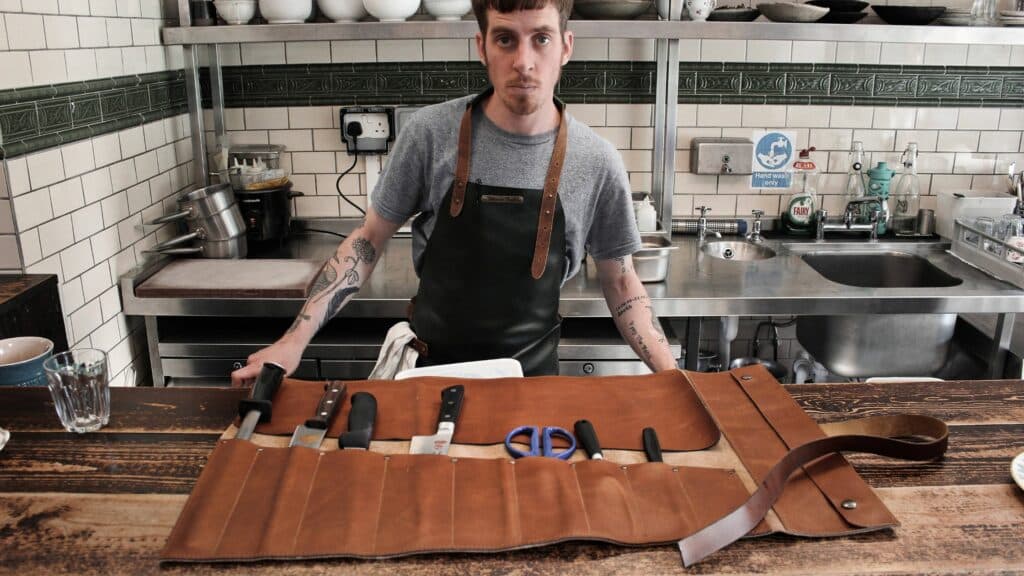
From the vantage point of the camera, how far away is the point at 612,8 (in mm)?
3182

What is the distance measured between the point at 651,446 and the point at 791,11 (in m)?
2.37

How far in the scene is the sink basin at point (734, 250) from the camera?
3617mm

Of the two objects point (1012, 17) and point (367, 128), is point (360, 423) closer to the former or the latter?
point (367, 128)

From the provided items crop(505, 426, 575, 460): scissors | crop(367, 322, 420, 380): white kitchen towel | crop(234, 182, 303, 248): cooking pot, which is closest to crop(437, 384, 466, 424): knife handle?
crop(505, 426, 575, 460): scissors

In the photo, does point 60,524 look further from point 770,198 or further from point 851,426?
point 770,198

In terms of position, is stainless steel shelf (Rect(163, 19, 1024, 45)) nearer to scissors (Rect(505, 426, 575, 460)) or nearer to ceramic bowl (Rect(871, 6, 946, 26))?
ceramic bowl (Rect(871, 6, 946, 26))

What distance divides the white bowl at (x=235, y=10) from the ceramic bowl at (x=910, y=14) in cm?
239

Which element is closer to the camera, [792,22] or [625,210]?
[625,210]

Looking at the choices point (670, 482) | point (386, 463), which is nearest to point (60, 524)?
point (386, 463)

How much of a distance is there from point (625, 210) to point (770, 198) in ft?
6.03

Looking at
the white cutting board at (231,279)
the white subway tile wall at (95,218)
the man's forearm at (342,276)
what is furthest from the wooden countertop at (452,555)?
the white cutting board at (231,279)

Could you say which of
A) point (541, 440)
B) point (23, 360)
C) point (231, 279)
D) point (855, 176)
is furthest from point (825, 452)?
point (855, 176)

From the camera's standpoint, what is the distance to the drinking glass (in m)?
1.45

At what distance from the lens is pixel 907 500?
1.27 m
